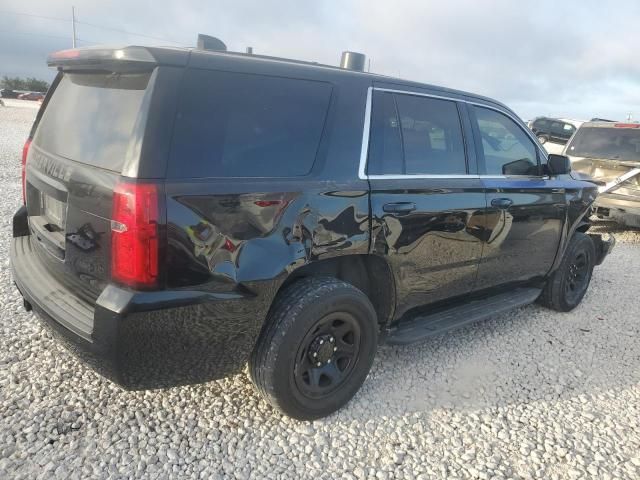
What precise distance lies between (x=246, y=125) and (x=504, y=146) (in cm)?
227

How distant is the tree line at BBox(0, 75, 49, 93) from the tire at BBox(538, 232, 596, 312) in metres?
78.8

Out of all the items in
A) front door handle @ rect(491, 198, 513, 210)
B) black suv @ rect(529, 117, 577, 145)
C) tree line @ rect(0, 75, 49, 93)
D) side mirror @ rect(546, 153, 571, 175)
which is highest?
black suv @ rect(529, 117, 577, 145)

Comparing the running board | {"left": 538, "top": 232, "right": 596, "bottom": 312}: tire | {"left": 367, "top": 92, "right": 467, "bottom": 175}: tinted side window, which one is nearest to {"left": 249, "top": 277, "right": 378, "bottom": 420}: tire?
the running board

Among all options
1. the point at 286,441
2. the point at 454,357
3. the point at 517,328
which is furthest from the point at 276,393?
the point at 517,328

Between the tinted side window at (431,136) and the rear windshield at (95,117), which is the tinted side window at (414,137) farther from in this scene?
the rear windshield at (95,117)

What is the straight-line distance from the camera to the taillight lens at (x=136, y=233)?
2.00m

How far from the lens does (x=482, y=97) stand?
143 inches

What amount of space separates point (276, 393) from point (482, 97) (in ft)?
8.38

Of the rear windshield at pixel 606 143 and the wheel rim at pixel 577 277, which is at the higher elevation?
the rear windshield at pixel 606 143

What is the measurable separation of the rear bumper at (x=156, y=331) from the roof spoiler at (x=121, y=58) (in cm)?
96

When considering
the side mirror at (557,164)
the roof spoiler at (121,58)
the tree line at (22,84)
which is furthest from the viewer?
the tree line at (22,84)

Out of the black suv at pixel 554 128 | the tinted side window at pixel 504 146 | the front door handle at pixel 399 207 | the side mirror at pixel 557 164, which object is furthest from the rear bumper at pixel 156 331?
the black suv at pixel 554 128

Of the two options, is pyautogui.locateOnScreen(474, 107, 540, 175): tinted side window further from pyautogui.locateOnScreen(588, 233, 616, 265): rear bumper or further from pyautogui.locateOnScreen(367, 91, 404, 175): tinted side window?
pyautogui.locateOnScreen(588, 233, 616, 265): rear bumper

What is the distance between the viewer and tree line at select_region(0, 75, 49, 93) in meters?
70.1
